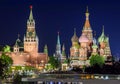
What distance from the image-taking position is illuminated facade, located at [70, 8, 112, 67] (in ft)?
270

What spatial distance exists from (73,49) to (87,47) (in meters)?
3.56

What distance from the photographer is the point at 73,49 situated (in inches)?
3408

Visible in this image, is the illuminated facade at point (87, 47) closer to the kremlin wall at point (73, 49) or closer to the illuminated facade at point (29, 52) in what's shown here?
the kremlin wall at point (73, 49)

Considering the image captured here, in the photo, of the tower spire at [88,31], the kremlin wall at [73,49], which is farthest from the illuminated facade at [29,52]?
the tower spire at [88,31]

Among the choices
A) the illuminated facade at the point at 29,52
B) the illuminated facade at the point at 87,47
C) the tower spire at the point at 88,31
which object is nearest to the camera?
the illuminated facade at the point at 87,47

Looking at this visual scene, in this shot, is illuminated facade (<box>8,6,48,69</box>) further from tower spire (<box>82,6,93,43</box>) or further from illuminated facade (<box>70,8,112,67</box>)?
tower spire (<box>82,6,93,43</box>)

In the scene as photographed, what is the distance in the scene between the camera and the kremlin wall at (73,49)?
82938 millimetres

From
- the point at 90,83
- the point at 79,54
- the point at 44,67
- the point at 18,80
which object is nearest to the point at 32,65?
the point at 44,67

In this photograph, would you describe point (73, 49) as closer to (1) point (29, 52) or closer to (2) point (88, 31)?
(2) point (88, 31)

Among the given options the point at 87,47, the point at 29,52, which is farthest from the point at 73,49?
the point at 29,52

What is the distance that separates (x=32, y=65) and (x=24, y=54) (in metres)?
2.57

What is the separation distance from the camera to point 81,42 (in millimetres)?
83625

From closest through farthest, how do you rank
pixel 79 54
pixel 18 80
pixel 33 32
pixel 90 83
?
pixel 90 83, pixel 18 80, pixel 79 54, pixel 33 32

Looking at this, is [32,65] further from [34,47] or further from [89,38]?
[89,38]
